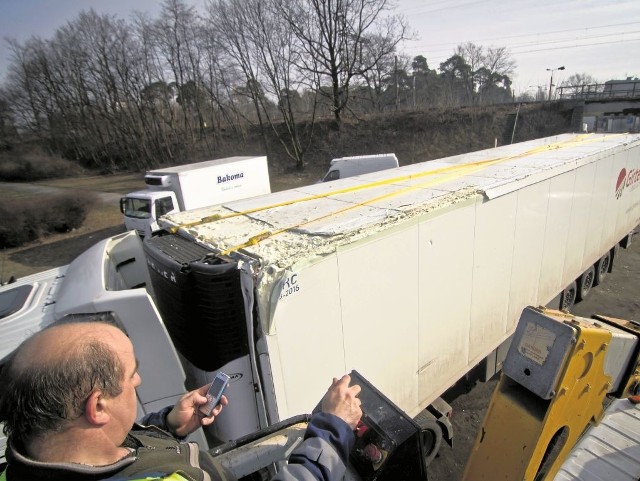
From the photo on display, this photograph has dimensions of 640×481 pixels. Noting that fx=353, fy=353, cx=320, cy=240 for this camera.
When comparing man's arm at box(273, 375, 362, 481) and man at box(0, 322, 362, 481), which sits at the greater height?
man at box(0, 322, 362, 481)

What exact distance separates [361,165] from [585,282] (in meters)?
9.06

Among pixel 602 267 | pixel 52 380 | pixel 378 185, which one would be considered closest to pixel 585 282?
pixel 602 267

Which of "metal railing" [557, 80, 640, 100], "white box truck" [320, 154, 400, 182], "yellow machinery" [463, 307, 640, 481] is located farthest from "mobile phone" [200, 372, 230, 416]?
"metal railing" [557, 80, 640, 100]

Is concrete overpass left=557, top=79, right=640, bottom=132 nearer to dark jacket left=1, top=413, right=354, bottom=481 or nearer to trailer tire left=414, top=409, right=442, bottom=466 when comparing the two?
trailer tire left=414, top=409, right=442, bottom=466

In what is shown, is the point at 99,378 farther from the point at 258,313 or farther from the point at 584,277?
the point at 584,277

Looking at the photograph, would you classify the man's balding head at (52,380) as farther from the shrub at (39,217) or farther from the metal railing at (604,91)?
the metal railing at (604,91)

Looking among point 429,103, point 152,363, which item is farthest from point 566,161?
point 429,103

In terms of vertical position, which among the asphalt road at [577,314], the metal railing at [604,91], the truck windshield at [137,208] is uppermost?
the metal railing at [604,91]

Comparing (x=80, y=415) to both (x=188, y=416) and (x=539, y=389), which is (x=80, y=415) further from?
(x=539, y=389)

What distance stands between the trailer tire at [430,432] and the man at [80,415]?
10.0 feet

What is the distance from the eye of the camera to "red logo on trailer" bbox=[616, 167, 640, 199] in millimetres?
7173

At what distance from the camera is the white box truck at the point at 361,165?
45.2 feet

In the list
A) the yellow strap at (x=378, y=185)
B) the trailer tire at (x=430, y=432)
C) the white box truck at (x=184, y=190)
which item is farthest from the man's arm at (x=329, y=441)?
the white box truck at (x=184, y=190)

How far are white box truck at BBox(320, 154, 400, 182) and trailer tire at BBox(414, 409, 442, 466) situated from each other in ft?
35.1
